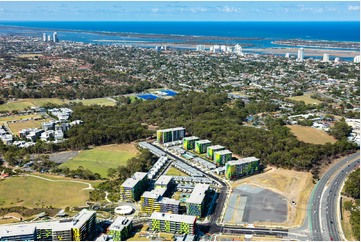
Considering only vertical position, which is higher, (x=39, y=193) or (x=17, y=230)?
(x=17, y=230)

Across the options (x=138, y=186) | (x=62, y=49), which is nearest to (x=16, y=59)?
(x=62, y=49)

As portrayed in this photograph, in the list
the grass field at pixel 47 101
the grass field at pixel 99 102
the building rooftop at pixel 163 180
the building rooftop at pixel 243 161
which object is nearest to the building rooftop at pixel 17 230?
the building rooftop at pixel 163 180

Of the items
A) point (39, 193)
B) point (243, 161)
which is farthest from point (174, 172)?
point (39, 193)

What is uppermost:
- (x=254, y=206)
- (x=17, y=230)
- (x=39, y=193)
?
(x=17, y=230)

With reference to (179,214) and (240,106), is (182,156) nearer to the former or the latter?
(179,214)

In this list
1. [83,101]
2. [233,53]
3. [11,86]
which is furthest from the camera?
[233,53]

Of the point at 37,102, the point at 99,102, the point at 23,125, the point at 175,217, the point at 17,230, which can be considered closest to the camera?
the point at 17,230

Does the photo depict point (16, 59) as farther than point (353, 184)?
Yes

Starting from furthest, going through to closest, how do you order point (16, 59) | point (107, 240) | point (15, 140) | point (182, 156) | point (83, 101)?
point (16, 59) < point (83, 101) < point (15, 140) < point (182, 156) < point (107, 240)

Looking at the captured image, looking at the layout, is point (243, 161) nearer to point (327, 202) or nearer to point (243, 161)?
point (243, 161)
